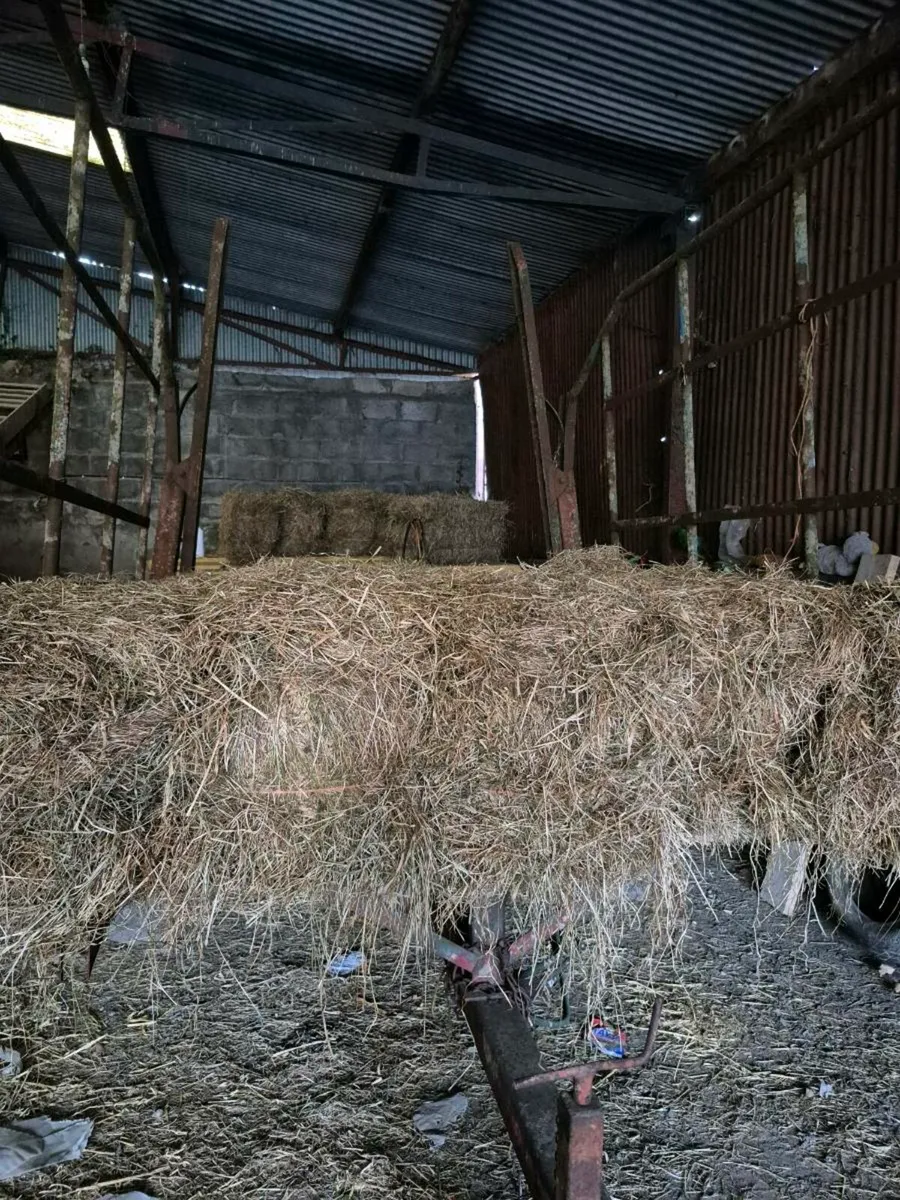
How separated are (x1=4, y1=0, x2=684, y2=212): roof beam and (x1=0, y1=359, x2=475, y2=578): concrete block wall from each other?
549cm

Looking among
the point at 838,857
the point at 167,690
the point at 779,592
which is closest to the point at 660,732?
the point at 779,592

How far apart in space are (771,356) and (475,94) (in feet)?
8.94

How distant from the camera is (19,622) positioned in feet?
5.28

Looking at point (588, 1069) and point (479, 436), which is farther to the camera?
point (479, 436)

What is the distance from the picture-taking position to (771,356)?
4.80 metres

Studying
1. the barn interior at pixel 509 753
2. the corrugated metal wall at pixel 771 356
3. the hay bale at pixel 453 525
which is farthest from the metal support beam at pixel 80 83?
the hay bale at pixel 453 525

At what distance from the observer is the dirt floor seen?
6.18 ft

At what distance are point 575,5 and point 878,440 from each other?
9.64 feet

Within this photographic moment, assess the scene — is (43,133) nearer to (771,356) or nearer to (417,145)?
(417,145)

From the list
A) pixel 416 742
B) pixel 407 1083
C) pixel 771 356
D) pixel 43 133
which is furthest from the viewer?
pixel 43 133

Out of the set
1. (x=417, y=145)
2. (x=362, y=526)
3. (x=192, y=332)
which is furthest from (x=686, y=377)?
(x=192, y=332)

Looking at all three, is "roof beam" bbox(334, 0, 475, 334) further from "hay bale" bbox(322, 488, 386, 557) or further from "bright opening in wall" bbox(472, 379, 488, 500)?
"hay bale" bbox(322, 488, 386, 557)

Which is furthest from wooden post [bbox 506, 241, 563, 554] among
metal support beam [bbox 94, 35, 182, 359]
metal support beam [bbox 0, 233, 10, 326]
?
metal support beam [bbox 0, 233, 10, 326]

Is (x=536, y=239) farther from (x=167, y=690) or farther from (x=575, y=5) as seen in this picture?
(x=167, y=690)
